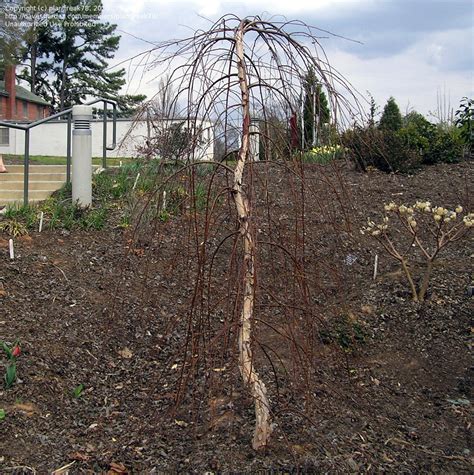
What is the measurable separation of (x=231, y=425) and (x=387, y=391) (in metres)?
1.18

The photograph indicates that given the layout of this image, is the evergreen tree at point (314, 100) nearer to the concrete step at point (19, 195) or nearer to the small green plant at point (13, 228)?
the small green plant at point (13, 228)

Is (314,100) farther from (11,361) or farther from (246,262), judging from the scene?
(11,361)

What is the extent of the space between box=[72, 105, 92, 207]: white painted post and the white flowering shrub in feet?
10.1

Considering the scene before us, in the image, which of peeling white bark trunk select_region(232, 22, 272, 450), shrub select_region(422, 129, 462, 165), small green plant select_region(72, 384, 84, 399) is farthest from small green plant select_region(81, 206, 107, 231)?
shrub select_region(422, 129, 462, 165)

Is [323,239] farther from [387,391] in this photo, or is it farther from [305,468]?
[305,468]

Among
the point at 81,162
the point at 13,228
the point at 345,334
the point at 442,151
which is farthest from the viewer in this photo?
the point at 442,151

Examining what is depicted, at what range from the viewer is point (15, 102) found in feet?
98.2

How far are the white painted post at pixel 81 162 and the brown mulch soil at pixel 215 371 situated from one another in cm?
68

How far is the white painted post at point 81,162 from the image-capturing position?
657 cm

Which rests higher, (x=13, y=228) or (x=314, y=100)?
(x=314, y=100)

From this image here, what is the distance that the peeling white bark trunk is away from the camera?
8.55 ft

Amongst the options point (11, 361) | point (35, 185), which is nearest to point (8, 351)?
point (11, 361)

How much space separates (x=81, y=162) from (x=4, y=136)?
20.7 meters

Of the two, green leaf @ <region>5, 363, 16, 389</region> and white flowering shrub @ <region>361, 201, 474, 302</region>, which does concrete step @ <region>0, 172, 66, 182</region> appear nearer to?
white flowering shrub @ <region>361, 201, 474, 302</region>
